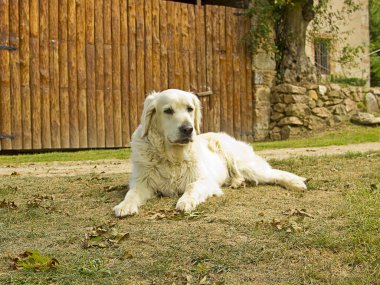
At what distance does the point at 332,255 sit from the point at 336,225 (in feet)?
1.81

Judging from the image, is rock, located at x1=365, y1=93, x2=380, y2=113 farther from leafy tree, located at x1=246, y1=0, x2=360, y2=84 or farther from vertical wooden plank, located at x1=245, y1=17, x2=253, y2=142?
vertical wooden plank, located at x1=245, y1=17, x2=253, y2=142

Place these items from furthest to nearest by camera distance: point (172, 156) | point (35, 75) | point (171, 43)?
point (171, 43)
point (35, 75)
point (172, 156)

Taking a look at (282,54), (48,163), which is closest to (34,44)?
(48,163)

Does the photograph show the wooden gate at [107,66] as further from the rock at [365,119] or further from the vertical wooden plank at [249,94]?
the rock at [365,119]

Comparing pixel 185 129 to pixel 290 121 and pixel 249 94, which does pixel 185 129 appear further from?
pixel 290 121

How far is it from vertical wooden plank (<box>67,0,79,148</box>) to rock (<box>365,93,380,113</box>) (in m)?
8.57

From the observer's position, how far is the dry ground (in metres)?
2.91

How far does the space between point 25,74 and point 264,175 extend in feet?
20.4

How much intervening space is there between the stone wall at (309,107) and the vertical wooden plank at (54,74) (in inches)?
192

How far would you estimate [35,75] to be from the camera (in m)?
10.3

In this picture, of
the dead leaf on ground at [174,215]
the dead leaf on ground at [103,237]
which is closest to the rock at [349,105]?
the dead leaf on ground at [174,215]

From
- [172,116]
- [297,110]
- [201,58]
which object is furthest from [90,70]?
[172,116]

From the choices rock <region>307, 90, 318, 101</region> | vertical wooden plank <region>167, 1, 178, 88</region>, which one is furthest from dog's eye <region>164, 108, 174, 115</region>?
rock <region>307, 90, 318, 101</region>

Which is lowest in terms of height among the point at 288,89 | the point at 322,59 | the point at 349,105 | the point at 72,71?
the point at 349,105
